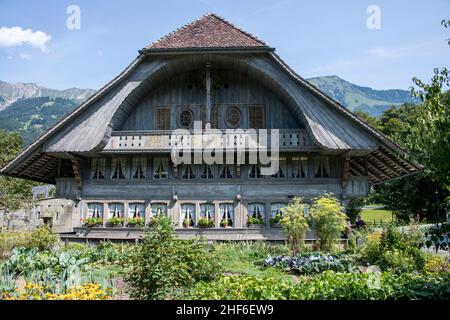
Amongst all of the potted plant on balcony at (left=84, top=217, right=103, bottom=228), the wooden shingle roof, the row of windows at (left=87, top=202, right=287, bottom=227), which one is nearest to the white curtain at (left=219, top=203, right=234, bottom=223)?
the row of windows at (left=87, top=202, right=287, bottom=227)

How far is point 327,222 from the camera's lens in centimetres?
1438

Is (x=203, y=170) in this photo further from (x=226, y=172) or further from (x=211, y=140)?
(x=211, y=140)

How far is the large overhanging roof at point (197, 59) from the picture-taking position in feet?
58.4

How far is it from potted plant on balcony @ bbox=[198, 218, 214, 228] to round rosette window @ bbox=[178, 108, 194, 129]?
513 cm

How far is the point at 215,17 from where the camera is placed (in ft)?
70.6

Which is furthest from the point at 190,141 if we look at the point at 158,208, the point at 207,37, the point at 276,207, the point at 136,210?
the point at 207,37

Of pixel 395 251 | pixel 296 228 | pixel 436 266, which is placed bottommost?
pixel 436 266

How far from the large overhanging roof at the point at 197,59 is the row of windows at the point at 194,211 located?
10.9ft

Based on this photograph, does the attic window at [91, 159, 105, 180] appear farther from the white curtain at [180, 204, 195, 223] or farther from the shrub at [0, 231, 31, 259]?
the shrub at [0, 231, 31, 259]

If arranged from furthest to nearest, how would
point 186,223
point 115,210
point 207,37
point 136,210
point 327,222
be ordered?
point 115,210 → point 136,210 → point 207,37 → point 186,223 → point 327,222

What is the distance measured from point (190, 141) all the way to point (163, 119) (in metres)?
3.27

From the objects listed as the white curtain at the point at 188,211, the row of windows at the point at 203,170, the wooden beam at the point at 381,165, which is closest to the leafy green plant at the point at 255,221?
the row of windows at the point at 203,170
